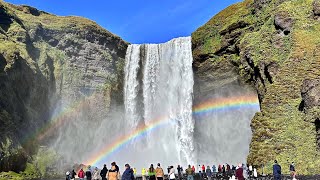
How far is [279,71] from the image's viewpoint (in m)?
52.8

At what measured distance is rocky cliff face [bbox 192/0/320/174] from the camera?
4397cm

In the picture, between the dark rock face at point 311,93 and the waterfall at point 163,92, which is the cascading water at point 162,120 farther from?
the dark rock face at point 311,93

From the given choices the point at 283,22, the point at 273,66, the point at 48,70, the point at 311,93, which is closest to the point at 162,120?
the point at 48,70

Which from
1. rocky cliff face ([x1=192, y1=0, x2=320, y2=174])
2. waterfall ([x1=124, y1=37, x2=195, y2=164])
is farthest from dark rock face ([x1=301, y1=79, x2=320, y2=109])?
waterfall ([x1=124, y1=37, x2=195, y2=164])

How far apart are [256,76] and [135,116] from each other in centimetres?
2563

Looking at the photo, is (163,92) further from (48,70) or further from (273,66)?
(273,66)

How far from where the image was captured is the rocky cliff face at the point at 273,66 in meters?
44.0

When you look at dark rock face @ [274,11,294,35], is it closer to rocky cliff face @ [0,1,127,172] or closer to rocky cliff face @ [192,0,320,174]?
rocky cliff face @ [192,0,320,174]

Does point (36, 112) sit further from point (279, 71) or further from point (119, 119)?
point (279, 71)

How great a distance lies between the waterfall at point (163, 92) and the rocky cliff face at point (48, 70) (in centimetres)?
362

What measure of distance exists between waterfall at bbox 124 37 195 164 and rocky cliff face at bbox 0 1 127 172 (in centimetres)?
362

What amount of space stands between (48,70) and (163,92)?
2144cm

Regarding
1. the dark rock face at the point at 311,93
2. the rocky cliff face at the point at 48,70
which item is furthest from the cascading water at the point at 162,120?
the dark rock face at the point at 311,93

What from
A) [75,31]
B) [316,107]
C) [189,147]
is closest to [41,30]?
[75,31]
